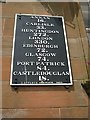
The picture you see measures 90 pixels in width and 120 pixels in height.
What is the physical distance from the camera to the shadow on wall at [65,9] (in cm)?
212

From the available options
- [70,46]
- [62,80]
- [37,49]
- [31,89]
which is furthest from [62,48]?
[31,89]

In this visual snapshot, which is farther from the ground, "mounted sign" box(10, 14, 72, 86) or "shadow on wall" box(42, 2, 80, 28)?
"shadow on wall" box(42, 2, 80, 28)

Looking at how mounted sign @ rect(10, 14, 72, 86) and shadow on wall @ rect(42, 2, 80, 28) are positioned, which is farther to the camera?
shadow on wall @ rect(42, 2, 80, 28)

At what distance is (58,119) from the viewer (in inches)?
Answer: 57.7

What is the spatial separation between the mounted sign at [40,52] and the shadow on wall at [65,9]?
8 cm

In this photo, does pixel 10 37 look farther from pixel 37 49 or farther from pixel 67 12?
pixel 67 12

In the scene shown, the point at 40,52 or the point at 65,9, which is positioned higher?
the point at 65,9

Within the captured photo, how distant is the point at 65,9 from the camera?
223 centimetres

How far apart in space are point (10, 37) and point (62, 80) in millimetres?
565

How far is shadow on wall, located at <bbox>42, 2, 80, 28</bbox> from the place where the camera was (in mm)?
2125

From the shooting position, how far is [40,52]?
1784 millimetres

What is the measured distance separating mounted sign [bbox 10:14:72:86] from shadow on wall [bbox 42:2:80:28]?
3.1 inches

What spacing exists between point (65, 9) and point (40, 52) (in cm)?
65

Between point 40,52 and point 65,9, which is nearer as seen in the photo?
point 40,52
